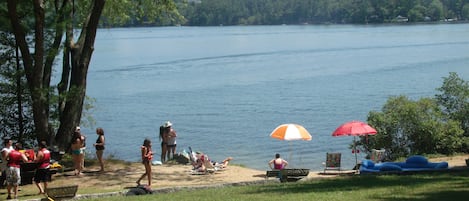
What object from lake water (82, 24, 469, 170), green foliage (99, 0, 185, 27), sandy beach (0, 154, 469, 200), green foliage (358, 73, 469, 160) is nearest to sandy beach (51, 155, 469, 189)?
sandy beach (0, 154, 469, 200)

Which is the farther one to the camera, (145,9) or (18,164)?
(145,9)

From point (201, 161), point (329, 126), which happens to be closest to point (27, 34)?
point (201, 161)

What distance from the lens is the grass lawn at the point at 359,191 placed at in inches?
511

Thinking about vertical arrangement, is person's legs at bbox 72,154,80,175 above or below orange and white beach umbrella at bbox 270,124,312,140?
below

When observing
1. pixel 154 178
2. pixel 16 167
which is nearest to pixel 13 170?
pixel 16 167

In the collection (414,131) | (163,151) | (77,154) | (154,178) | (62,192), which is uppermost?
(62,192)

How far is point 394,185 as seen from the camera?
14820 mm

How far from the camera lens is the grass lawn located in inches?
511

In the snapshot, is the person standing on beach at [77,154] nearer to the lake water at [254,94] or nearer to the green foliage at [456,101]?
the lake water at [254,94]

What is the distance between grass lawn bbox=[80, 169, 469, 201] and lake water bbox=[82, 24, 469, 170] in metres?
9.30

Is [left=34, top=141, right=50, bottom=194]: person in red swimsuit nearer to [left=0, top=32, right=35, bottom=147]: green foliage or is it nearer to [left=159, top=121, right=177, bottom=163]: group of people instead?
[left=0, top=32, right=35, bottom=147]: green foliage

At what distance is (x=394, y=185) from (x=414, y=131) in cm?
1105

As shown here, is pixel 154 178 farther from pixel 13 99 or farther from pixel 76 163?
pixel 13 99

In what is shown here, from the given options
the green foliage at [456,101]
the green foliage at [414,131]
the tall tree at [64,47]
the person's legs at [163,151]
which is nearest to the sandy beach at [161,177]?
the tall tree at [64,47]
